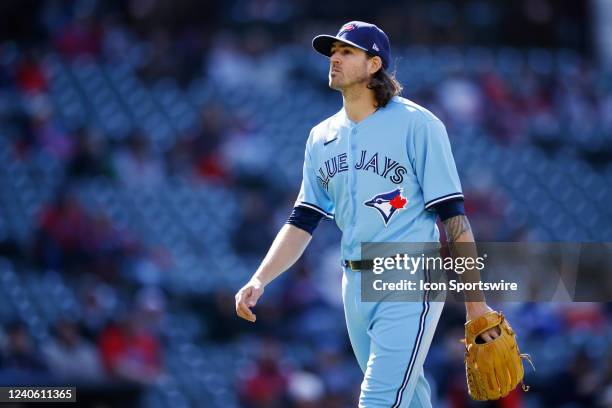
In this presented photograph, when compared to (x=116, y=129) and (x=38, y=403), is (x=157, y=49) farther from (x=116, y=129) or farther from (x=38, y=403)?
(x=38, y=403)

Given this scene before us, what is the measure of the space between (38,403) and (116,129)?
14.1ft

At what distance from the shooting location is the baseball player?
3.89 metres

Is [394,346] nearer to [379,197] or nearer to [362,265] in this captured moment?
[362,265]

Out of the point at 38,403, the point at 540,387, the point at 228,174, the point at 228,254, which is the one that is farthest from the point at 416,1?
the point at 38,403

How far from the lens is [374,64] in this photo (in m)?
4.18

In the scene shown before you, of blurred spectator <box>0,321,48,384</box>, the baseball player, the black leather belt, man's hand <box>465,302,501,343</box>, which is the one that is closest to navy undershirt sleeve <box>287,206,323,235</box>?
the baseball player

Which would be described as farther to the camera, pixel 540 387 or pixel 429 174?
pixel 540 387

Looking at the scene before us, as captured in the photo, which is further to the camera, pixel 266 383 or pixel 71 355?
pixel 266 383

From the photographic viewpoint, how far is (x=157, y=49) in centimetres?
1134

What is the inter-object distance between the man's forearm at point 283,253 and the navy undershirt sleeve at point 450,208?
636mm

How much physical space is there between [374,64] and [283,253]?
820 millimetres
